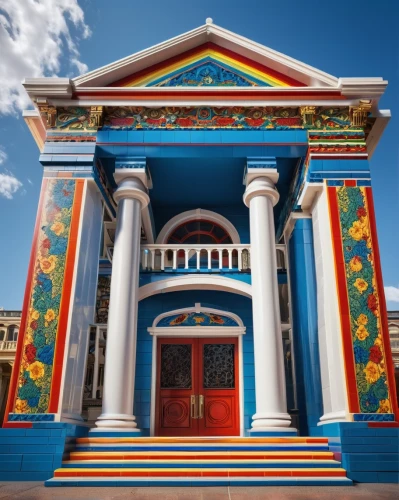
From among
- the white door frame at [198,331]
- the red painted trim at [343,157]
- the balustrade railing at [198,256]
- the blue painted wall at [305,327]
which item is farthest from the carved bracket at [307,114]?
the white door frame at [198,331]

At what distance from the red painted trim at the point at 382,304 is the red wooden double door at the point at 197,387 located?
362cm

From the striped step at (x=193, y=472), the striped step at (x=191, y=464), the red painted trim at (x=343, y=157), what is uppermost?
the red painted trim at (x=343, y=157)

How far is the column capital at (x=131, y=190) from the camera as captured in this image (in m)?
9.31

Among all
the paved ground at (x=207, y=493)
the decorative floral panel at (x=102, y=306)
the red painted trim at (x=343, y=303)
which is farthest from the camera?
the decorative floral panel at (x=102, y=306)

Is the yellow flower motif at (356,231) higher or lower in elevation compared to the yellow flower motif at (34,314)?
higher

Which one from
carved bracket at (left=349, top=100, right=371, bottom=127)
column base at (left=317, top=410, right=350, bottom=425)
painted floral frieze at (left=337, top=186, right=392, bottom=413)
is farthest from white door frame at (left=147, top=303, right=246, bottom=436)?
carved bracket at (left=349, top=100, right=371, bottom=127)

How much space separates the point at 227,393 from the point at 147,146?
5.82 metres

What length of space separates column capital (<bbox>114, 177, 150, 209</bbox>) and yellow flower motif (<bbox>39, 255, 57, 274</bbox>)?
1.99 meters

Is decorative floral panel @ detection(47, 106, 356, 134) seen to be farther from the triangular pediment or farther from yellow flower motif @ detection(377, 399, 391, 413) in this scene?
yellow flower motif @ detection(377, 399, 391, 413)

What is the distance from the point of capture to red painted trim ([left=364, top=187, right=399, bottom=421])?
7504 mm

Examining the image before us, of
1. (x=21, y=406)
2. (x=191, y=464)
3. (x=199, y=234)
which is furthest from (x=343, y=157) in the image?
(x=21, y=406)

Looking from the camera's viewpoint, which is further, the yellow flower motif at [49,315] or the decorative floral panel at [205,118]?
the decorative floral panel at [205,118]

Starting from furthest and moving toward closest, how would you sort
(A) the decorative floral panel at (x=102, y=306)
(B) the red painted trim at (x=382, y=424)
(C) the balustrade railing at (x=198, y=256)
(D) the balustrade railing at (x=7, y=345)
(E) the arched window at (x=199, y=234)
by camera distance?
(D) the balustrade railing at (x=7, y=345)
(E) the arched window at (x=199, y=234)
(A) the decorative floral panel at (x=102, y=306)
(C) the balustrade railing at (x=198, y=256)
(B) the red painted trim at (x=382, y=424)

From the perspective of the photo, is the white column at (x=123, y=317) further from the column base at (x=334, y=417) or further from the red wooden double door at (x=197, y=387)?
the column base at (x=334, y=417)
